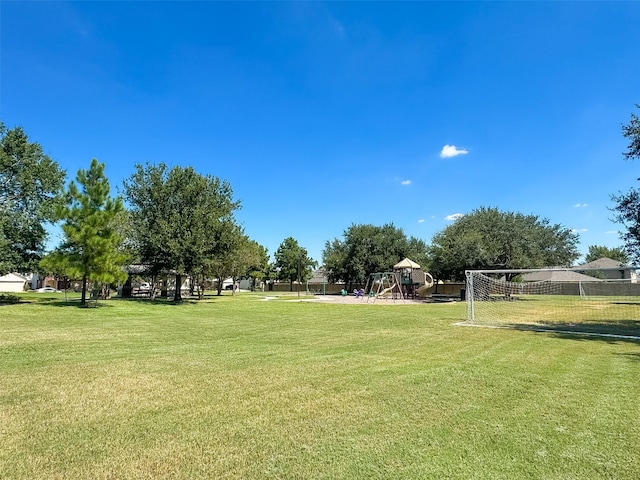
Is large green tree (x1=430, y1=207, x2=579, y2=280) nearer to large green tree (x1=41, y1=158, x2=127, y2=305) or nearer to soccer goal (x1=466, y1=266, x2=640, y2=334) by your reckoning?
soccer goal (x1=466, y1=266, x2=640, y2=334)

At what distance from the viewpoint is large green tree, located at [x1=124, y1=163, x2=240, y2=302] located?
73.5ft

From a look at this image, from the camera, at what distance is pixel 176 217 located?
22984 millimetres

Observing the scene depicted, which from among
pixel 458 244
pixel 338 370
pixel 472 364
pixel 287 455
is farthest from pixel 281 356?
pixel 458 244

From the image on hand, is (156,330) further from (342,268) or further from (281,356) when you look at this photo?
(342,268)

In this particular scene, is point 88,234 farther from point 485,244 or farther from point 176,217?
point 485,244

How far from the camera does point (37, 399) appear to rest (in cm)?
457

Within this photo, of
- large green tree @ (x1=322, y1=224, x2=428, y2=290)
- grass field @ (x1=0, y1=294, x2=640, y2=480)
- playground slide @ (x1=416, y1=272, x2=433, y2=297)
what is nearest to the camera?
grass field @ (x1=0, y1=294, x2=640, y2=480)

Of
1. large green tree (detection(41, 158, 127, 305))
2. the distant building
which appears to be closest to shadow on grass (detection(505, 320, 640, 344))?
large green tree (detection(41, 158, 127, 305))

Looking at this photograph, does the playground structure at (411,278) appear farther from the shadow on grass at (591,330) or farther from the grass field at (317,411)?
the grass field at (317,411)

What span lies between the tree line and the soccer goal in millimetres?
2522

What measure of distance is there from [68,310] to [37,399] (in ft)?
44.7

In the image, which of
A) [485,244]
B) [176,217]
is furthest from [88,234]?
[485,244]

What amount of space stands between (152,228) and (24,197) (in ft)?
20.7

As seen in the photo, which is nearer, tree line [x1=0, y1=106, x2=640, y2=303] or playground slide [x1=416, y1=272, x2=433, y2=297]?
tree line [x1=0, y1=106, x2=640, y2=303]
